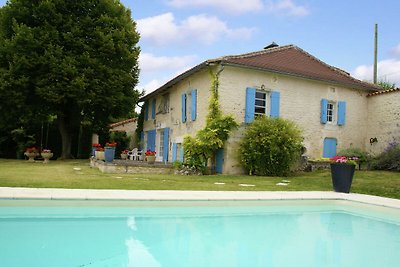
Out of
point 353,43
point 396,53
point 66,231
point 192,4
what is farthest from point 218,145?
point 396,53

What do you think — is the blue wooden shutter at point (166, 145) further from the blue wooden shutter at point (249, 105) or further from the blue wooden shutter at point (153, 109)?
Result: the blue wooden shutter at point (249, 105)

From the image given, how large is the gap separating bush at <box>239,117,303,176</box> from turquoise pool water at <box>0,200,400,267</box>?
6.77 m

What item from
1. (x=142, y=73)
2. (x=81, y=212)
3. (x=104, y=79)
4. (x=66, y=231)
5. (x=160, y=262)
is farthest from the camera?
(x=142, y=73)

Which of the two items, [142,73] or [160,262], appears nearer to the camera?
[160,262]

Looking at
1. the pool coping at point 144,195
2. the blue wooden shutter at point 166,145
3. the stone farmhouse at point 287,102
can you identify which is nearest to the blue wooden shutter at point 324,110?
the stone farmhouse at point 287,102

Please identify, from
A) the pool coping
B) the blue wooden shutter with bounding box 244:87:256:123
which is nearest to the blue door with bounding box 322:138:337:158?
the blue wooden shutter with bounding box 244:87:256:123

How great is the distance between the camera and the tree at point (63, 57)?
66.4ft

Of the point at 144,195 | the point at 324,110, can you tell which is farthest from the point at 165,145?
the point at 144,195

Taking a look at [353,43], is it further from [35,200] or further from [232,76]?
[35,200]

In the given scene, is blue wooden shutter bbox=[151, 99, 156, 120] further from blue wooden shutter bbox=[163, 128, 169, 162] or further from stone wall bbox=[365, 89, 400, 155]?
stone wall bbox=[365, 89, 400, 155]

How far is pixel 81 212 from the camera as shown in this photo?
662 centimetres

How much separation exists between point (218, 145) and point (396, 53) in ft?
71.0

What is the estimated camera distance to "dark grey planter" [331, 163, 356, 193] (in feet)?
32.9

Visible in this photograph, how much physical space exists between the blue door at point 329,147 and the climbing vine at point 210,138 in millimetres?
5787
